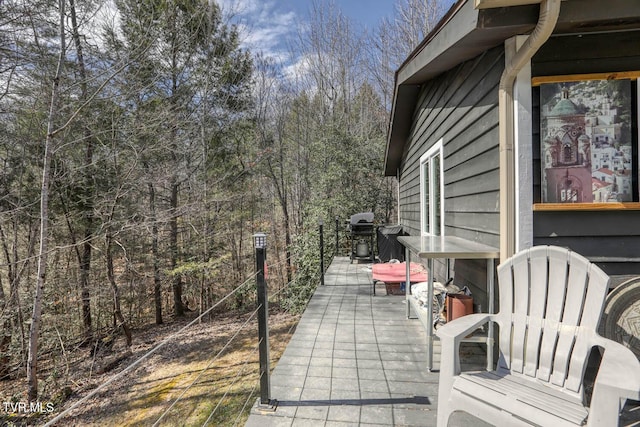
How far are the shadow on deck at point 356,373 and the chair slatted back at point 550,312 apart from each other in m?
0.55

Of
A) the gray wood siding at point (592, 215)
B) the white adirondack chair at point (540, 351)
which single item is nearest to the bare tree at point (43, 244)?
the white adirondack chair at point (540, 351)

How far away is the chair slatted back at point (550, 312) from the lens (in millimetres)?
1521

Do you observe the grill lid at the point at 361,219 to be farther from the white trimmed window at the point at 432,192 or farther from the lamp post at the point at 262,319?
the lamp post at the point at 262,319

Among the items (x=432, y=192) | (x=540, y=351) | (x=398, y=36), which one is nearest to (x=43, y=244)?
(x=432, y=192)

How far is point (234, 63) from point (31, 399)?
967 cm

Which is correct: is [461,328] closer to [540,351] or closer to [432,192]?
[540,351]

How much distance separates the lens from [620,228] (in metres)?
2.07

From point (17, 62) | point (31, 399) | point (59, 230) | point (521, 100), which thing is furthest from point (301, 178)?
point (521, 100)

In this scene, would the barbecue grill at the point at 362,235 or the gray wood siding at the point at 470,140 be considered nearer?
the gray wood siding at the point at 470,140

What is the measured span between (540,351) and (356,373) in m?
1.30

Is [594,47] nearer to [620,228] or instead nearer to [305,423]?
[620,228]

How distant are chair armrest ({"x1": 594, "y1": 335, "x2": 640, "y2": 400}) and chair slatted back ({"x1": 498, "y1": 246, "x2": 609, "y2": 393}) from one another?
0.23 m

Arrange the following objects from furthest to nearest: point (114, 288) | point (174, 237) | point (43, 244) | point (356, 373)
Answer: point (174, 237) < point (114, 288) < point (43, 244) < point (356, 373)

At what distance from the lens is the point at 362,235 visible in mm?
7020
